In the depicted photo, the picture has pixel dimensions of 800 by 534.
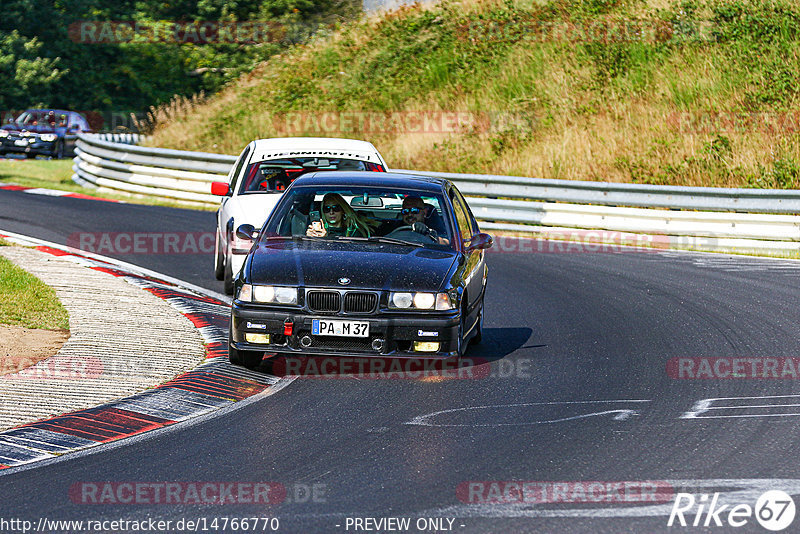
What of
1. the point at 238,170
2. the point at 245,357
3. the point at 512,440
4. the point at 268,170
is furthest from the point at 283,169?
the point at 512,440

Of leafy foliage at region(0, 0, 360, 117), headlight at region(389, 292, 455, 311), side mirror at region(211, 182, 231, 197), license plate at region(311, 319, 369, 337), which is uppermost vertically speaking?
leafy foliage at region(0, 0, 360, 117)

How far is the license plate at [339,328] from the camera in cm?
896

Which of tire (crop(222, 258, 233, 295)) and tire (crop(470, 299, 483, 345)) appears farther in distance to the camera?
tire (crop(222, 258, 233, 295))

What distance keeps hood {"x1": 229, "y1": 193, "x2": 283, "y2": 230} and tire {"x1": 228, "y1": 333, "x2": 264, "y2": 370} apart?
356 centimetres

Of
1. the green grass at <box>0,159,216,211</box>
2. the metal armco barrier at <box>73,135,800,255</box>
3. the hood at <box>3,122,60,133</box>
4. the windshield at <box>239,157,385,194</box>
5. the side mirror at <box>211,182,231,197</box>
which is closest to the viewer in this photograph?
the side mirror at <box>211,182,231,197</box>

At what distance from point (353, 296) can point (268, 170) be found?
5522 millimetres

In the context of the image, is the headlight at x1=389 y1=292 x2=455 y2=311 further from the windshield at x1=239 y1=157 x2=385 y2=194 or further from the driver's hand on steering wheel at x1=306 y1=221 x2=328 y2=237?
the windshield at x1=239 y1=157 x2=385 y2=194

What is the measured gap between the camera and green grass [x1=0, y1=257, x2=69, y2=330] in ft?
36.1

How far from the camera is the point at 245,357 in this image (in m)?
9.46

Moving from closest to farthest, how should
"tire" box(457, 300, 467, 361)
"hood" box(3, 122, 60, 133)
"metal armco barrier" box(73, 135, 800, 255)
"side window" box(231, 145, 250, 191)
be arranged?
"tire" box(457, 300, 467, 361) < "side window" box(231, 145, 250, 191) < "metal armco barrier" box(73, 135, 800, 255) < "hood" box(3, 122, 60, 133)

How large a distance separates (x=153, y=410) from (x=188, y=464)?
1.45 meters

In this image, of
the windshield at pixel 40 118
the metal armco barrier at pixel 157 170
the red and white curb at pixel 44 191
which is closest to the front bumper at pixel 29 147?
the windshield at pixel 40 118

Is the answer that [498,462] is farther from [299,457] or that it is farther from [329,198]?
[329,198]

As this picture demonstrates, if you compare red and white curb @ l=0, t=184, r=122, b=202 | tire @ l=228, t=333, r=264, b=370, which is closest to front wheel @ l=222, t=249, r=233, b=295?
tire @ l=228, t=333, r=264, b=370
